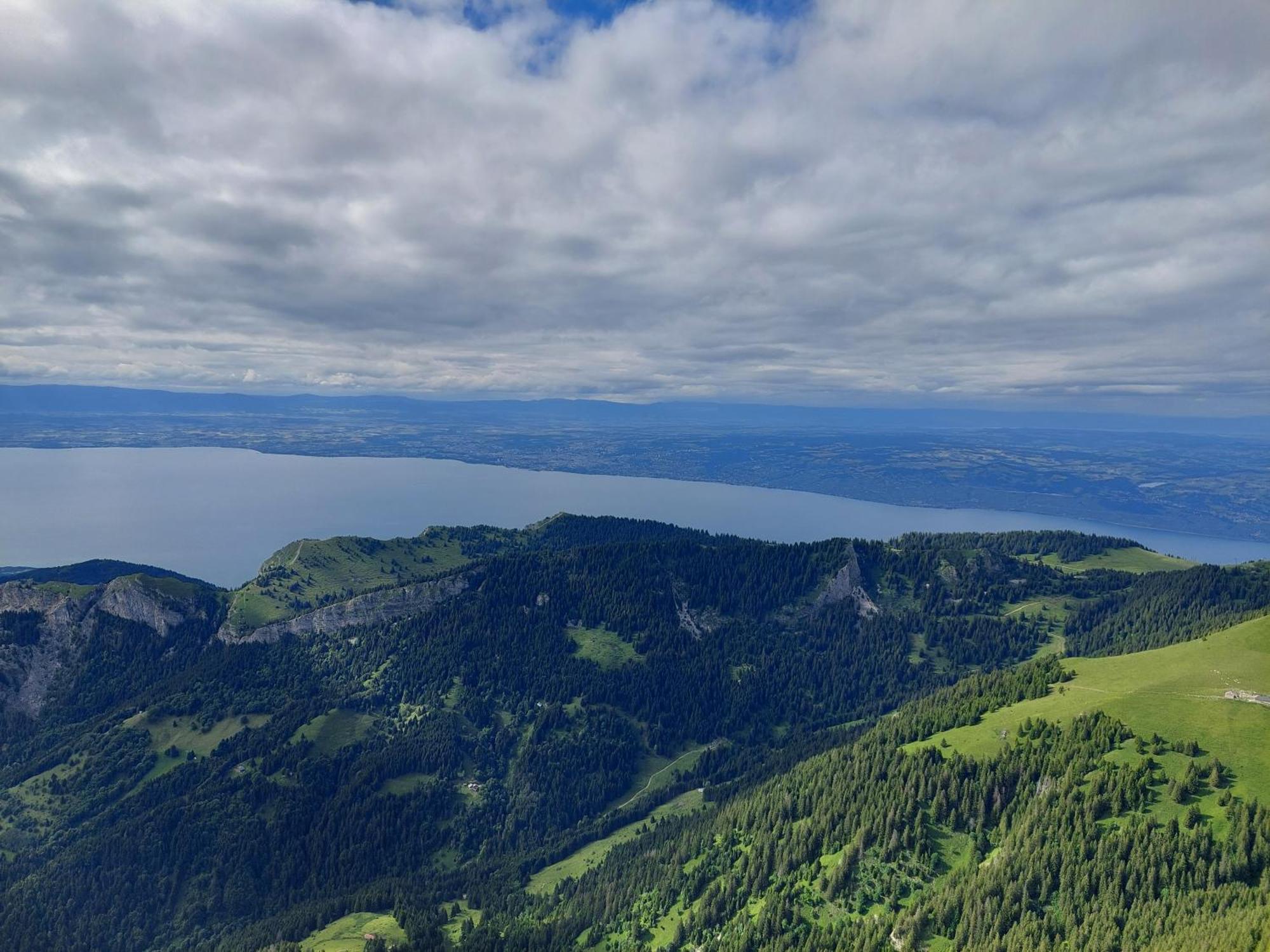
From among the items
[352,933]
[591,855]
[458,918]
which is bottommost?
[458,918]

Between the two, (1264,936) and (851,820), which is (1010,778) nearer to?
(851,820)

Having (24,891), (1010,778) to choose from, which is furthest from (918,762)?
(24,891)

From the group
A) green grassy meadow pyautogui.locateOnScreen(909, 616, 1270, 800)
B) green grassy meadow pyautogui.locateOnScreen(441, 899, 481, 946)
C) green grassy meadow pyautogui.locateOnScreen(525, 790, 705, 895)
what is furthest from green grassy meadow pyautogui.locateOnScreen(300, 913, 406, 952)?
green grassy meadow pyautogui.locateOnScreen(909, 616, 1270, 800)

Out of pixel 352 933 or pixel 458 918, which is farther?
pixel 458 918

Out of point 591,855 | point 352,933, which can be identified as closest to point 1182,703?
point 591,855

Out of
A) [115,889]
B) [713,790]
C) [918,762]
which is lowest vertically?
[115,889]

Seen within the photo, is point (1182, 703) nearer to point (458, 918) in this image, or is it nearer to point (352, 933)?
point (458, 918)
